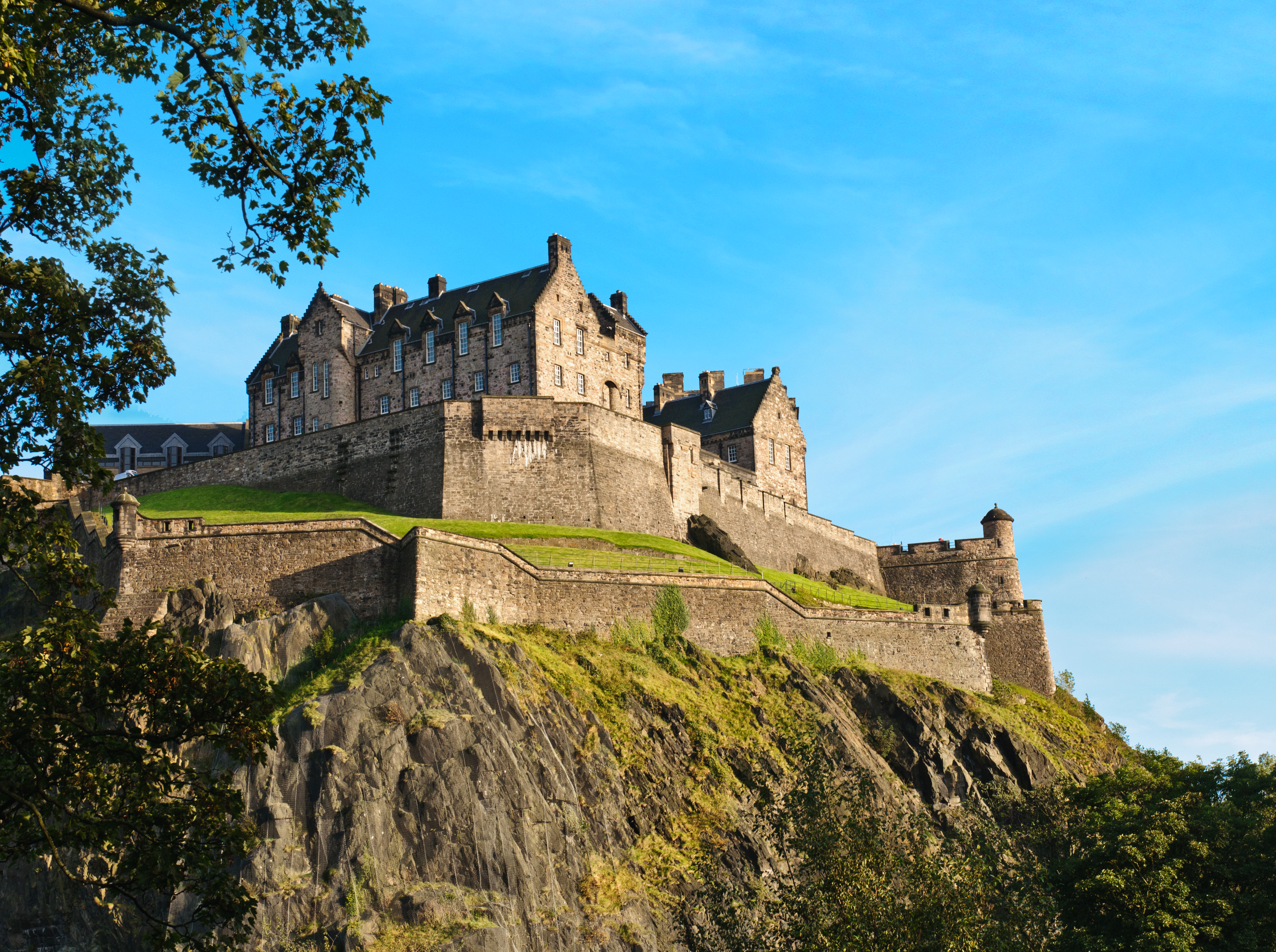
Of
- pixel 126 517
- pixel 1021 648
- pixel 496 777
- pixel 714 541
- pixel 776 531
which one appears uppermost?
pixel 776 531

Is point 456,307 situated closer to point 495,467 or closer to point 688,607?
point 495,467

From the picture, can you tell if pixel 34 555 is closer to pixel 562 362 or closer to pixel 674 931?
pixel 674 931

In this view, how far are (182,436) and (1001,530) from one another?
5092 centimetres

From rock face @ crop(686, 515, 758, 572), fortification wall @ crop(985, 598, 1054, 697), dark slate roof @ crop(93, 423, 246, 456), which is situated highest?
dark slate roof @ crop(93, 423, 246, 456)

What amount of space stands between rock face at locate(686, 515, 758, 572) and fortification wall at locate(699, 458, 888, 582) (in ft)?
6.12

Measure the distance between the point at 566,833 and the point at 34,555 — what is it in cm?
2402

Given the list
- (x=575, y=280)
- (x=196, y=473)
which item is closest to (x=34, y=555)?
(x=196, y=473)

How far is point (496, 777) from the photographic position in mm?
36781

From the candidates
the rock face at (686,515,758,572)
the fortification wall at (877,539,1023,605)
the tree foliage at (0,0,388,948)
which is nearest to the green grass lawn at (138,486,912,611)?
the rock face at (686,515,758,572)

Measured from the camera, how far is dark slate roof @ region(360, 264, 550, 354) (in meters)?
66.4

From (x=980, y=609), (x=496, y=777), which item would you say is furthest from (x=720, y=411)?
A: (x=496, y=777)

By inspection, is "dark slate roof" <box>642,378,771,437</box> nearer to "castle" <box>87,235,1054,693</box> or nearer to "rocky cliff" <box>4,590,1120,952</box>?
"castle" <box>87,235,1054,693</box>

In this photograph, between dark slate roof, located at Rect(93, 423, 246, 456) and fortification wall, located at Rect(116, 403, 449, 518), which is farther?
dark slate roof, located at Rect(93, 423, 246, 456)

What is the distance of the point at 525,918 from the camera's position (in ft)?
112
